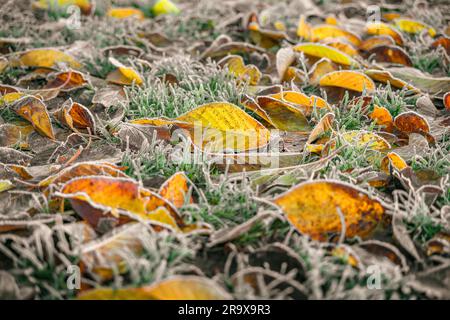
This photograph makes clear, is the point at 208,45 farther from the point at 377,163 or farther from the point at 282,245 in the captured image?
the point at 282,245

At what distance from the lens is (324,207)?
4.37ft

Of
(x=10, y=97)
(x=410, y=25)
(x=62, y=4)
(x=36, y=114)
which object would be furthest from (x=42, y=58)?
(x=410, y=25)

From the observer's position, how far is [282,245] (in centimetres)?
125

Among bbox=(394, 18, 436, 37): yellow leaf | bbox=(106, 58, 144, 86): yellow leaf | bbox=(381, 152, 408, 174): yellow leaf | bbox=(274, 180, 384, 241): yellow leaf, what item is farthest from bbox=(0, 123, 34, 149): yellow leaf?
bbox=(394, 18, 436, 37): yellow leaf

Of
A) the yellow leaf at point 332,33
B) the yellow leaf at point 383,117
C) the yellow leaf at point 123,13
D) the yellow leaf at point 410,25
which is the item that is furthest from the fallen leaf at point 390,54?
the yellow leaf at point 123,13

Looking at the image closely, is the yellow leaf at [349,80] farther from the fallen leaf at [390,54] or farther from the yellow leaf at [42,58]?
the yellow leaf at [42,58]

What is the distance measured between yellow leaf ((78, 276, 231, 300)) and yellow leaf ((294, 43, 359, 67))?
4.40ft

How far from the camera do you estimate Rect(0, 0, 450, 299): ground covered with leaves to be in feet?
3.95

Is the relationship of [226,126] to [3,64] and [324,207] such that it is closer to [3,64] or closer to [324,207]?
[324,207]

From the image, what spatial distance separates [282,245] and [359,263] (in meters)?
0.18

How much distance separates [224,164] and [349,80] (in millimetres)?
691

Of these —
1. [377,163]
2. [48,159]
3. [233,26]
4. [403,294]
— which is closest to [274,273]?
[403,294]

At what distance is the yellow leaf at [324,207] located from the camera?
1.32 metres

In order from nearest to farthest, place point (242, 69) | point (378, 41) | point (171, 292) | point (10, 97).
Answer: point (171, 292), point (10, 97), point (242, 69), point (378, 41)
